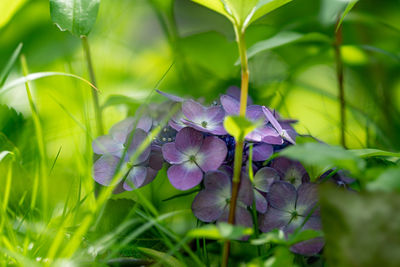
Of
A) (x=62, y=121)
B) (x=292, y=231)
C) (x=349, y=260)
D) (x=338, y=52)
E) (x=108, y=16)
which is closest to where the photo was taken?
(x=349, y=260)

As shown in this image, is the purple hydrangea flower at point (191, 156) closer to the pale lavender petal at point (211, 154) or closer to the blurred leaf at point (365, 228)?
the pale lavender petal at point (211, 154)

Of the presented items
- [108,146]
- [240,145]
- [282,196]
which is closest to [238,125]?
[240,145]

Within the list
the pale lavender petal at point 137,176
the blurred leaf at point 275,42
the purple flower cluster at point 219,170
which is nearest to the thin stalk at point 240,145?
the purple flower cluster at point 219,170

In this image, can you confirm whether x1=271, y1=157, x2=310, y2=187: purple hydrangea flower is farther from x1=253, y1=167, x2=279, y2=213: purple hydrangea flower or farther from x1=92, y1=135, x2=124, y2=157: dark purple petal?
x1=92, y1=135, x2=124, y2=157: dark purple petal

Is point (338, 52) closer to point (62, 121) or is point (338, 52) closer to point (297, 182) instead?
Result: point (297, 182)

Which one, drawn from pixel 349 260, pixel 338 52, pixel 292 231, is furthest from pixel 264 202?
pixel 338 52

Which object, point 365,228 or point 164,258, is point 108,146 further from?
point 365,228
